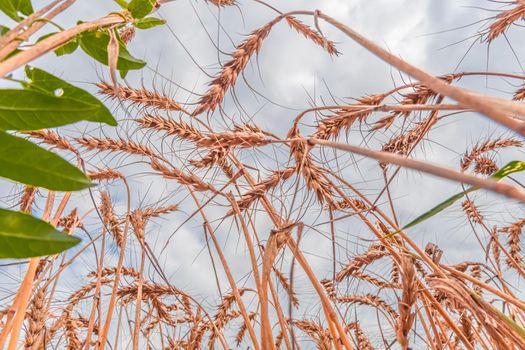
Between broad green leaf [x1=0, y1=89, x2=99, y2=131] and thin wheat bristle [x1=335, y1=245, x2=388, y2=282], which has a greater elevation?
thin wheat bristle [x1=335, y1=245, x2=388, y2=282]

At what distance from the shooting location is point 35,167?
0.92 feet

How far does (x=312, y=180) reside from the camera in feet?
3.36

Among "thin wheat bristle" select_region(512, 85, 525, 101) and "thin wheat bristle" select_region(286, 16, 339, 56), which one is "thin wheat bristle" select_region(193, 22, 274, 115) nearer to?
"thin wheat bristle" select_region(286, 16, 339, 56)

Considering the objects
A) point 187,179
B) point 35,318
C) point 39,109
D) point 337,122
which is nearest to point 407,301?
point 39,109

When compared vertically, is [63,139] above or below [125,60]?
above

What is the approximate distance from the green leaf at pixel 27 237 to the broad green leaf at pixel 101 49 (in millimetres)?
240

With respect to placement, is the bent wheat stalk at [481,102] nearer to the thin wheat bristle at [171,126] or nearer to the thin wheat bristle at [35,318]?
the thin wheat bristle at [171,126]

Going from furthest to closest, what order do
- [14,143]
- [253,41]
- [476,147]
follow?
[476,147] → [253,41] → [14,143]

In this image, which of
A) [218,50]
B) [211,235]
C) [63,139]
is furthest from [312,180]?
[63,139]

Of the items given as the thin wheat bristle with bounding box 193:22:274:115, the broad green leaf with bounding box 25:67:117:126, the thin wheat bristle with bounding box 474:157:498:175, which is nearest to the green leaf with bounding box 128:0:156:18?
the broad green leaf with bounding box 25:67:117:126

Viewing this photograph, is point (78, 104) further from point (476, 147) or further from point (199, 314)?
point (476, 147)

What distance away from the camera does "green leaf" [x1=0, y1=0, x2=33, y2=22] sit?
0.36m

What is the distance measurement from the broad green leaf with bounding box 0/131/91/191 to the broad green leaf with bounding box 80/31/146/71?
0.20 metres

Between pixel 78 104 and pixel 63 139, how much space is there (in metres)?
1.58
